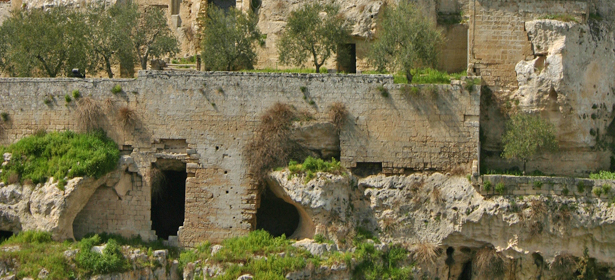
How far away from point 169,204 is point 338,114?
590cm

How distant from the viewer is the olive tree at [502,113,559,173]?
24.8 m

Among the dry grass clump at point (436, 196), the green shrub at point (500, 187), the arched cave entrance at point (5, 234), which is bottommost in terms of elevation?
the arched cave entrance at point (5, 234)

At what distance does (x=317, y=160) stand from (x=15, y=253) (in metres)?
7.76

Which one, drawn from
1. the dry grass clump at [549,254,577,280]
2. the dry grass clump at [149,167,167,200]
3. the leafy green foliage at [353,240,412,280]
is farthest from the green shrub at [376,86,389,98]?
the dry grass clump at [149,167,167,200]

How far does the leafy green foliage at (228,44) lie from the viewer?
28.2 m

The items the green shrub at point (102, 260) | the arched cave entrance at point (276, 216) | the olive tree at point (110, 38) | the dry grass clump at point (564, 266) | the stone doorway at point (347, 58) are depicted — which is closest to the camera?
the green shrub at point (102, 260)

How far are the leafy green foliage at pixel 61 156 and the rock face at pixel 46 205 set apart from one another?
27 centimetres

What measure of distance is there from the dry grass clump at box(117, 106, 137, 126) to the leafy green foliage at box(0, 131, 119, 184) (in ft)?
2.27

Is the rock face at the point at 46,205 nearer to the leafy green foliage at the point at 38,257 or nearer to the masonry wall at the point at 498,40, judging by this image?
the leafy green foliage at the point at 38,257

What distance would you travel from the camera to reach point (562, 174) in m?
26.0

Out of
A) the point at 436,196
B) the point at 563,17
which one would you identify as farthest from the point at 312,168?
the point at 563,17

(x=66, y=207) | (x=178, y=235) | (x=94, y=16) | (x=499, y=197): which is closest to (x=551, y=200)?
(x=499, y=197)

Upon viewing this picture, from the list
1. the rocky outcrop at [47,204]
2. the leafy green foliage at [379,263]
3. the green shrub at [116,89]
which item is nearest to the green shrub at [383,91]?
the leafy green foliage at [379,263]

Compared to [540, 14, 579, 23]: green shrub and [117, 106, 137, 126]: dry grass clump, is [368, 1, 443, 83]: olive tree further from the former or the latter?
[117, 106, 137, 126]: dry grass clump
